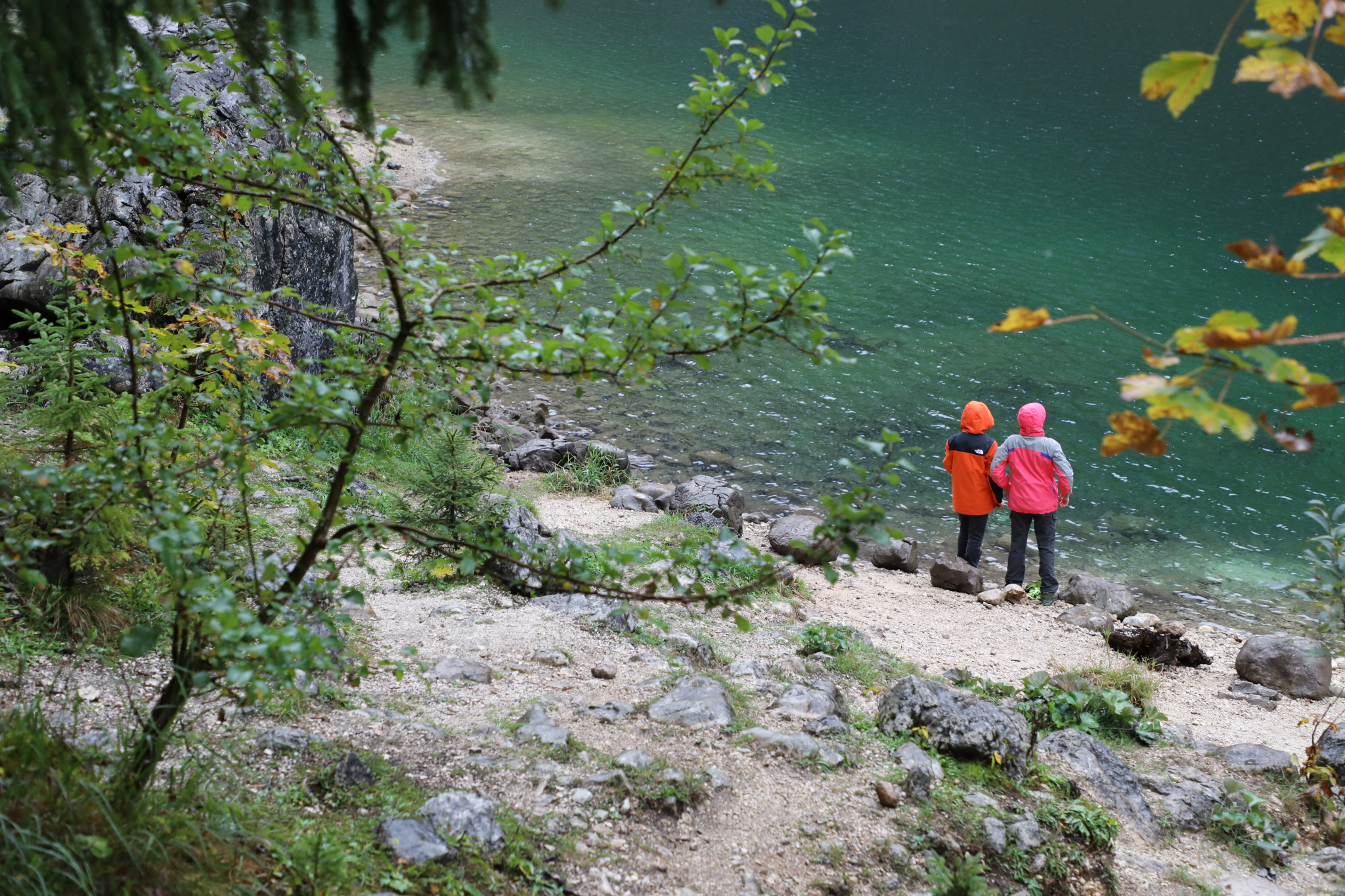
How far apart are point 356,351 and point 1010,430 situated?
44.1 feet

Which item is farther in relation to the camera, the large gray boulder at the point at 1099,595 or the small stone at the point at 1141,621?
the large gray boulder at the point at 1099,595

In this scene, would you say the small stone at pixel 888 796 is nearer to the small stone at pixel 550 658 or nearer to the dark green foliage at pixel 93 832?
the small stone at pixel 550 658

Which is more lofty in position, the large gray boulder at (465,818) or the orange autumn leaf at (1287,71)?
the orange autumn leaf at (1287,71)

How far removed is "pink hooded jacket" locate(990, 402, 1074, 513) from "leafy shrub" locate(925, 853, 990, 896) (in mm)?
7348

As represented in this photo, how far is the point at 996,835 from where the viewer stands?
15.6 feet

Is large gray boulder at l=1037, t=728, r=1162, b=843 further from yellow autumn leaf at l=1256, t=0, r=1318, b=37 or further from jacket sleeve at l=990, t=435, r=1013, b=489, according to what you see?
jacket sleeve at l=990, t=435, r=1013, b=489

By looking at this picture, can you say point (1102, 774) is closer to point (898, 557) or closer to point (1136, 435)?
point (1136, 435)

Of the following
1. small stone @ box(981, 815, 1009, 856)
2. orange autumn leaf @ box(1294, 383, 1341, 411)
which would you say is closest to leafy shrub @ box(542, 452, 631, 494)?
small stone @ box(981, 815, 1009, 856)

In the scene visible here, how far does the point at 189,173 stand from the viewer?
3.21 m

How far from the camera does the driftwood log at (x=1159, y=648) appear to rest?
30.0ft

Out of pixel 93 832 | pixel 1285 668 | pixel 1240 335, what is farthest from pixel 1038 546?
pixel 93 832

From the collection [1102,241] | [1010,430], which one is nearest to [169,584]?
[1010,430]

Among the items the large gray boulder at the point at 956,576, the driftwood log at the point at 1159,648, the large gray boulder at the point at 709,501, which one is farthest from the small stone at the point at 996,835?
the large gray boulder at the point at 956,576

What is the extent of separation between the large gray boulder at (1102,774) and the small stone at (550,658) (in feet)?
10.2
